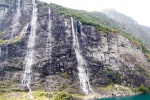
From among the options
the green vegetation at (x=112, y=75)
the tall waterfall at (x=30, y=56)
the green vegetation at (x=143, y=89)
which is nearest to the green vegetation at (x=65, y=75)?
the tall waterfall at (x=30, y=56)

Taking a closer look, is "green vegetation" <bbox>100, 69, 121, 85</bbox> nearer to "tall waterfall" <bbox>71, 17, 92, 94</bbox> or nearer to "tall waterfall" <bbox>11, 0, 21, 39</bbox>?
"tall waterfall" <bbox>71, 17, 92, 94</bbox>

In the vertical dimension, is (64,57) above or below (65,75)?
above

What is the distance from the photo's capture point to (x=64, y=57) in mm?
117625

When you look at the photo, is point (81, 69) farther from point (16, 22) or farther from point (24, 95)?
point (16, 22)

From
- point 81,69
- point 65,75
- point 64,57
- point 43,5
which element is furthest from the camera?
point 43,5

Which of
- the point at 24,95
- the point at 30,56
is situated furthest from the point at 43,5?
the point at 24,95

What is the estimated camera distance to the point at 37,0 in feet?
475

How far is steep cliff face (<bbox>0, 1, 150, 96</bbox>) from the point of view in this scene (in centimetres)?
11012

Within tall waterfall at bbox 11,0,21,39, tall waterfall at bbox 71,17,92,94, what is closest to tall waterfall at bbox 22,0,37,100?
tall waterfall at bbox 11,0,21,39

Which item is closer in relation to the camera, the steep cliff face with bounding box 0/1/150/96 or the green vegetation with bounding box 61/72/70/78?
the steep cliff face with bounding box 0/1/150/96

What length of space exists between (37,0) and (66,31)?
96.8 feet

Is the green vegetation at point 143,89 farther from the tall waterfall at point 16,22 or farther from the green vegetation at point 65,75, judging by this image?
the tall waterfall at point 16,22

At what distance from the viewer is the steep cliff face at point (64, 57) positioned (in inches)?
4336

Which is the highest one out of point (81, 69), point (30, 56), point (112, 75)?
point (30, 56)
